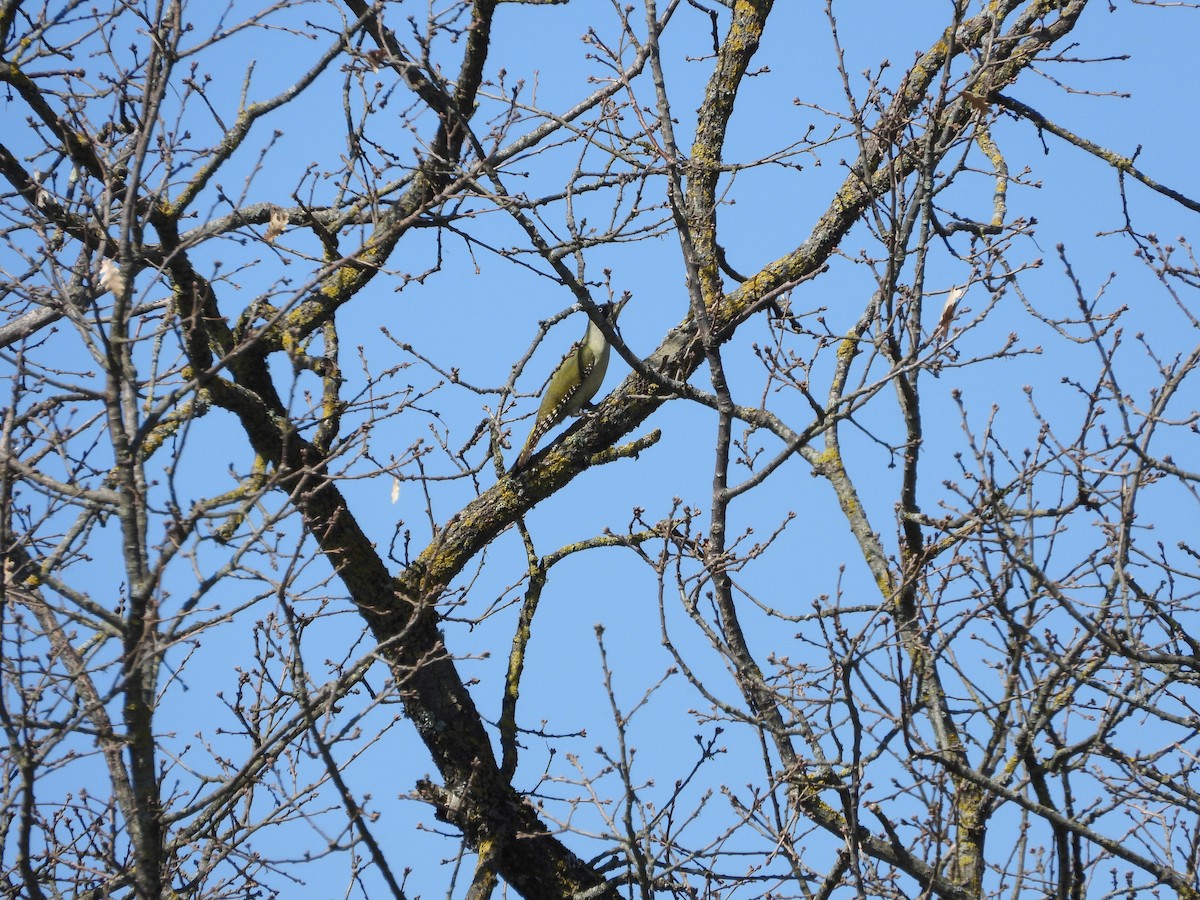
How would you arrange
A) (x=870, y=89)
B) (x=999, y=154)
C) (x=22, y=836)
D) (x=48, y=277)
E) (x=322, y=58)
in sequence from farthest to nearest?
1. (x=999, y=154)
2. (x=322, y=58)
3. (x=870, y=89)
4. (x=48, y=277)
5. (x=22, y=836)

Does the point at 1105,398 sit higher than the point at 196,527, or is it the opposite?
the point at 196,527

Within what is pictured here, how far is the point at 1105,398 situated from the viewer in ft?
12.2

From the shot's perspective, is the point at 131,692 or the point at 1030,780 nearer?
the point at 131,692

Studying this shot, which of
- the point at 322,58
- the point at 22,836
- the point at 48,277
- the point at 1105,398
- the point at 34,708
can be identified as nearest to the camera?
the point at 22,836

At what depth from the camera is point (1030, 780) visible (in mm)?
3432

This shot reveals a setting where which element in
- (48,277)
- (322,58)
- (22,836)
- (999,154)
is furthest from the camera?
(999,154)

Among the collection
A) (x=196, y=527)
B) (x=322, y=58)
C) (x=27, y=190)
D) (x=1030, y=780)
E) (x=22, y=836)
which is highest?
(x=322, y=58)

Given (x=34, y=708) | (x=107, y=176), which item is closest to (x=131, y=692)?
(x=34, y=708)

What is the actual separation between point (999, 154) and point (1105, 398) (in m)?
2.68

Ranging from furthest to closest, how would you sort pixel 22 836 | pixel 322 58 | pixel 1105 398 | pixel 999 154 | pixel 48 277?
pixel 999 154 → pixel 322 58 → pixel 1105 398 → pixel 48 277 → pixel 22 836

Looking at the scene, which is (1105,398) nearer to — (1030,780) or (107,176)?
(1030,780)

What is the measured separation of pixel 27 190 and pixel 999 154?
4.57 metres

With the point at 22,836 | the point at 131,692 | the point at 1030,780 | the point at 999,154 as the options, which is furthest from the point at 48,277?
the point at 999,154

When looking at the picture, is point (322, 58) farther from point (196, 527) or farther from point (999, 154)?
point (999, 154)
